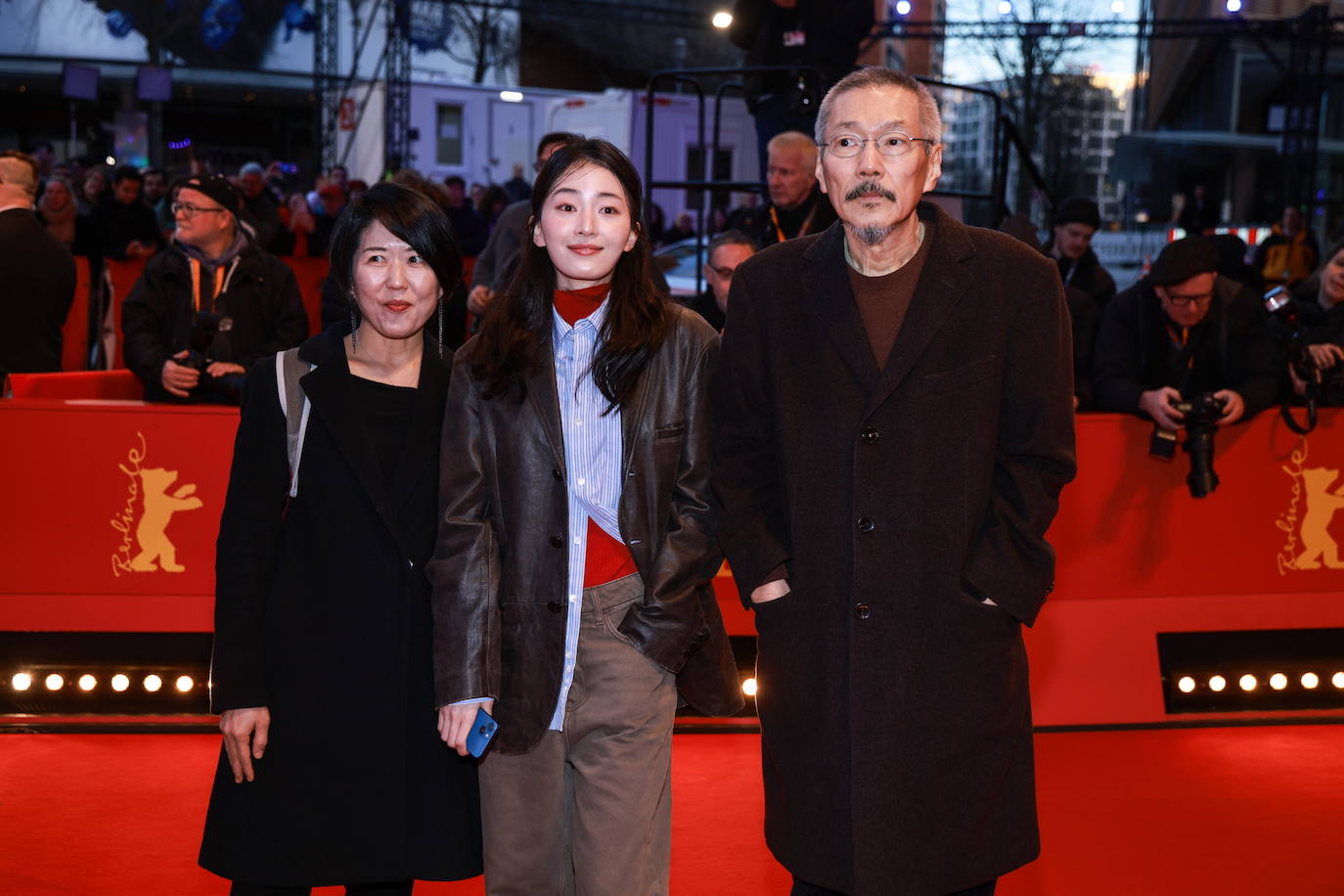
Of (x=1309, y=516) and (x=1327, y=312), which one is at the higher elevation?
(x=1327, y=312)

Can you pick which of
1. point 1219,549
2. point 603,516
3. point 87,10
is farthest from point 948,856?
point 87,10

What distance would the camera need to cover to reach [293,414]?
2807mm

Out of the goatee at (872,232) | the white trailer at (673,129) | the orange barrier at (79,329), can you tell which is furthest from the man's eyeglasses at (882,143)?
the white trailer at (673,129)

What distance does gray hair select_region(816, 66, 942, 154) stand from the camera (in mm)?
2564

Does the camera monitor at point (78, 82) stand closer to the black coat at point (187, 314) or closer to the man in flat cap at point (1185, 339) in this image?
the black coat at point (187, 314)

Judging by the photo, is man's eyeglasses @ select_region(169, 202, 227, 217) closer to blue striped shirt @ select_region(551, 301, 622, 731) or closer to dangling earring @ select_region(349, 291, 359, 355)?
dangling earring @ select_region(349, 291, 359, 355)

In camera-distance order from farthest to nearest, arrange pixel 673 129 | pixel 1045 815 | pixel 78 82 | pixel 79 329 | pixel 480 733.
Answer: pixel 78 82 < pixel 673 129 < pixel 79 329 < pixel 1045 815 < pixel 480 733

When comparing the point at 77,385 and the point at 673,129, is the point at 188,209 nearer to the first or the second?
the point at 77,385

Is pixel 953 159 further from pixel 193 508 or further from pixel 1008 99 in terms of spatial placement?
pixel 193 508

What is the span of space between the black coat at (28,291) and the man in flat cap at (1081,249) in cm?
576

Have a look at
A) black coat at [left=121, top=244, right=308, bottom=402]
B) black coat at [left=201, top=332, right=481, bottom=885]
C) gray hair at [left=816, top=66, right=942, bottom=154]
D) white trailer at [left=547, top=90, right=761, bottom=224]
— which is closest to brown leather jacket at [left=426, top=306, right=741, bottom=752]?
black coat at [left=201, top=332, right=481, bottom=885]

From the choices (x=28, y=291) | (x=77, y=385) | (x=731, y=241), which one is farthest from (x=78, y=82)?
(x=731, y=241)

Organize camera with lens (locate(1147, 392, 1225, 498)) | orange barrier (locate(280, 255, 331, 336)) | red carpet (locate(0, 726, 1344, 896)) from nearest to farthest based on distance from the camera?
red carpet (locate(0, 726, 1344, 896)), camera with lens (locate(1147, 392, 1225, 498)), orange barrier (locate(280, 255, 331, 336))

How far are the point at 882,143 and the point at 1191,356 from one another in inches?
143
